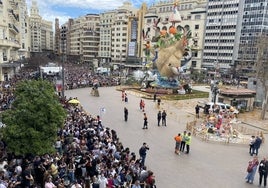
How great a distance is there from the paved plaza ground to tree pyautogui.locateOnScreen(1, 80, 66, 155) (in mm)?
5623

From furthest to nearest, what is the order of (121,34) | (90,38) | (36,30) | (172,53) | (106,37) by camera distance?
(36,30) < (90,38) < (106,37) < (121,34) < (172,53)

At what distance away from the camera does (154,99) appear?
36844 mm

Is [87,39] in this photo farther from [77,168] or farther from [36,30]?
[77,168]

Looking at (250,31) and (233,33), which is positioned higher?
(250,31)

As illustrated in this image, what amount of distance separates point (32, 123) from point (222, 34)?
82.7 metres

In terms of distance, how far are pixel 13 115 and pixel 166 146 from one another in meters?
10.1

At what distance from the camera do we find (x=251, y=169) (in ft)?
44.8

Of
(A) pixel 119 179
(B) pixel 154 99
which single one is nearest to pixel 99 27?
(B) pixel 154 99

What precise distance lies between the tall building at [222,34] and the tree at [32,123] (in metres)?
74.5

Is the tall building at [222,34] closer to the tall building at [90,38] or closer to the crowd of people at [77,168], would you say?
the tall building at [90,38]

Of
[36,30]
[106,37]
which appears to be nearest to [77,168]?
[106,37]

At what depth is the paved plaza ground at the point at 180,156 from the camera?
14.0m

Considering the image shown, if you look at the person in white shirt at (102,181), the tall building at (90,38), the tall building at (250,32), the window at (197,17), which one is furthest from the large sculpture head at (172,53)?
the tall building at (90,38)

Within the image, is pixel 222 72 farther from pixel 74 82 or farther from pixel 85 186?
pixel 85 186
